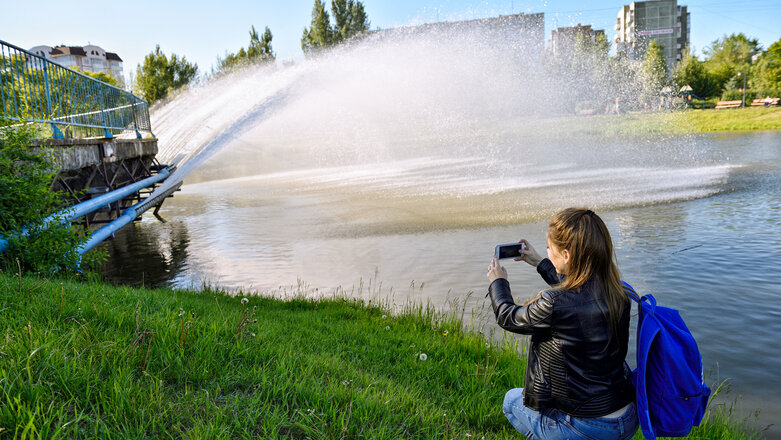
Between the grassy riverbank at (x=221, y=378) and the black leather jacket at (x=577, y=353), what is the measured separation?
0.67 meters

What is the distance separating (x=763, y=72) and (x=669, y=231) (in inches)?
2708

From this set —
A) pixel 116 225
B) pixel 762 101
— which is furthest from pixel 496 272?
pixel 762 101

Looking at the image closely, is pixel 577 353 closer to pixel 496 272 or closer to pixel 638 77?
pixel 496 272

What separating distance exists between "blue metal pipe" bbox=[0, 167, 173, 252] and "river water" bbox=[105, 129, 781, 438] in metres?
1.44

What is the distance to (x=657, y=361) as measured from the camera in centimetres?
246

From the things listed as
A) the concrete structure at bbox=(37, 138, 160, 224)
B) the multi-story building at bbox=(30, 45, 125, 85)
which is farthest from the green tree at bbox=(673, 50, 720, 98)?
the multi-story building at bbox=(30, 45, 125, 85)

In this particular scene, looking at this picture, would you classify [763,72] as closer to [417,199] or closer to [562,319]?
[417,199]

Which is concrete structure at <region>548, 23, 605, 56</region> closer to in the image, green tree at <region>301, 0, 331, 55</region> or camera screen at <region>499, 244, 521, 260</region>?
green tree at <region>301, 0, 331, 55</region>

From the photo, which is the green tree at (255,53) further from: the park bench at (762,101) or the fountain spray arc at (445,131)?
the park bench at (762,101)

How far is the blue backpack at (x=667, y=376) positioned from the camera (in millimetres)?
2428

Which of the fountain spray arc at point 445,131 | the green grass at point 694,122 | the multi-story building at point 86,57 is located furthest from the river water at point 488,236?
the multi-story building at point 86,57

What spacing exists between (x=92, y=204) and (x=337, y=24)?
53610mm

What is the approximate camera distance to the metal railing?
797 centimetres

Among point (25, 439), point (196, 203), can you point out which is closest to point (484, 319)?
point (25, 439)
